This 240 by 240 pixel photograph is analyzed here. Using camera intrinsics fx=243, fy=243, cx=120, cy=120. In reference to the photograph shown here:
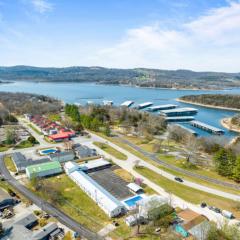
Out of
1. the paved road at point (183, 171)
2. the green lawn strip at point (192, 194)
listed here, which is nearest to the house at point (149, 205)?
the green lawn strip at point (192, 194)

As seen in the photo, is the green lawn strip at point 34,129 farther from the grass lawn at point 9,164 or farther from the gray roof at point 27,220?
the gray roof at point 27,220

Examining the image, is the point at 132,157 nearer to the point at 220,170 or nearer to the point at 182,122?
the point at 220,170

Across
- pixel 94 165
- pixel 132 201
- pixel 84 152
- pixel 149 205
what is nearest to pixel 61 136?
pixel 84 152

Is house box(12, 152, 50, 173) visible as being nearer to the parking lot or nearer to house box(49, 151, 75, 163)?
house box(49, 151, 75, 163)

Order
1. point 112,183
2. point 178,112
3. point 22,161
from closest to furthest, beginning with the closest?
point 112,183, point 22,161, point 178,112

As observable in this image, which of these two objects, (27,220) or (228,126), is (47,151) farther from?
(228,126)
